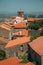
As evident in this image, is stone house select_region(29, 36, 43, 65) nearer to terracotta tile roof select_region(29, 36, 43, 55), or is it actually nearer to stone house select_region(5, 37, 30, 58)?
terracotta tile roof select_region(29, 36, 43, 55)

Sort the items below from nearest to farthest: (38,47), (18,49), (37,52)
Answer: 1. (37,52)
2. (38,47)
3. (18,49)

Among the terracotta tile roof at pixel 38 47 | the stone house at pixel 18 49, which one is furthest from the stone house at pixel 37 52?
the stone house at pixel 18 49

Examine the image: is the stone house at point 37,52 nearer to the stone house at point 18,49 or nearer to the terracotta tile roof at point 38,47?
the terracotta tile roof at point 38,47

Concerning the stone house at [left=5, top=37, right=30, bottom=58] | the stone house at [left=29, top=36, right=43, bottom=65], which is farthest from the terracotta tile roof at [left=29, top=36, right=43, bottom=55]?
the stone house at [left=5, top=37, right=30, bottom=58]

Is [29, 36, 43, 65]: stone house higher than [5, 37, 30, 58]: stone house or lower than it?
higher

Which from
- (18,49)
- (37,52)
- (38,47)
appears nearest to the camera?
(37,52)

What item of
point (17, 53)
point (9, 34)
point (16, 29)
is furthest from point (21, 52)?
point (16, 29)

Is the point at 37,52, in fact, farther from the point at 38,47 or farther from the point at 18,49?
the point at 18,49

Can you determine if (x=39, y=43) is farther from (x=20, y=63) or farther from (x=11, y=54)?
(x=11, y=54)

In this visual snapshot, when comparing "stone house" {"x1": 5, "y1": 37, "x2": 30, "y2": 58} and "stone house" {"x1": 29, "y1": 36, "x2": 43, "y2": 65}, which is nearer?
"stone house" {"x1": 29, "y1": 36, "x2": 43, "y2": 65}

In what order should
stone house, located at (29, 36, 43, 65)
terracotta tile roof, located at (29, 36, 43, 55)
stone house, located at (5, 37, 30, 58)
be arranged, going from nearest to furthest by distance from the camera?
stone house, located at (29, 36, 43, 65)
terracotta tile roof, located at (29, 36, 43, 55)
stone house, located at (5, 37, 30, 58)

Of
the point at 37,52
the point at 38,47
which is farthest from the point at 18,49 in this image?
the point at 37,52
